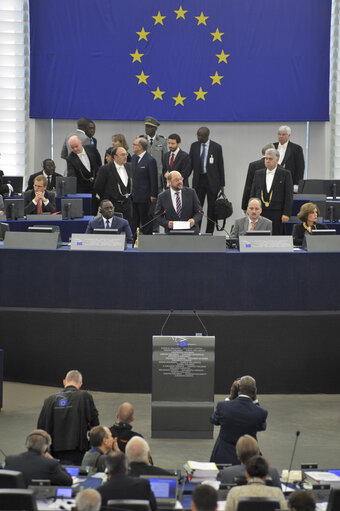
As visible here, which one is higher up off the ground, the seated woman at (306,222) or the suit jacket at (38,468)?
the seated woman at (306,222)

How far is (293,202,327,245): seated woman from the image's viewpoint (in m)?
10.8

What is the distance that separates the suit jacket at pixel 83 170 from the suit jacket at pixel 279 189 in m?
3.69

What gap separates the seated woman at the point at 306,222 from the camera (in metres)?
10.8

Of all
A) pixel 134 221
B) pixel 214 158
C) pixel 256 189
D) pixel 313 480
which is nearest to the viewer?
pixel 313 480

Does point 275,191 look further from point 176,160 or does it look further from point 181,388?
point 181,388

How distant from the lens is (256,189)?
41.3 feet

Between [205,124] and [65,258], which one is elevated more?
[205,124]

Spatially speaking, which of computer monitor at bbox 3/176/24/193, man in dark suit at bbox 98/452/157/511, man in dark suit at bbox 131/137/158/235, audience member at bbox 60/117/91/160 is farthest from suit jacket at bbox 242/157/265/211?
man in dark suit at bbox 98/452/157/511

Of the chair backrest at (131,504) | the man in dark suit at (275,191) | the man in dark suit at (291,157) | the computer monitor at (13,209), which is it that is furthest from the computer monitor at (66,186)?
the chair backrest at (131,504)

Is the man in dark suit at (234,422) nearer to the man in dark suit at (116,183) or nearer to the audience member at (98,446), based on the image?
the audience member at (98,446)

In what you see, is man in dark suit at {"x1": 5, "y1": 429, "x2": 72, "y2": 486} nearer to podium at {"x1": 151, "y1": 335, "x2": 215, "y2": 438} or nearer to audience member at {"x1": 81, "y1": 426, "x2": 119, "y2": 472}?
audience member at {"x1": 81, "y1": 426, "x2": 119, "y2": 472}

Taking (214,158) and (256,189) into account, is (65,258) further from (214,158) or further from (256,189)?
(214,158)

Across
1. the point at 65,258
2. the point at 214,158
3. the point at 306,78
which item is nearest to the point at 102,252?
the point at 65,258

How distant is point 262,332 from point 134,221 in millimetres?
4700
